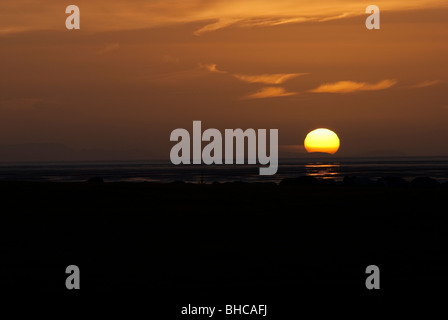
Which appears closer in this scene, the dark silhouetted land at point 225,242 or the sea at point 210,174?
the dark silhouetted land at point 225,242

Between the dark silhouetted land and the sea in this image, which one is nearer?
the dark silhouetted land

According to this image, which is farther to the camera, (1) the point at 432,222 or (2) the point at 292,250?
(1) the point at 432,222

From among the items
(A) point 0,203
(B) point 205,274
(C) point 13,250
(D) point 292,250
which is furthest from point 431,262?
(A) point 0,203

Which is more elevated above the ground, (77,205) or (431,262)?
(77,205)

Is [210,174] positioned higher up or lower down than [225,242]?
higher up

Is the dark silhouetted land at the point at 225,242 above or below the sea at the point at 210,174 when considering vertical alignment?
below

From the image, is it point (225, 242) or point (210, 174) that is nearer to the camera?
point (225, 242)

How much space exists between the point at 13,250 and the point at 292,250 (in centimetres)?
625

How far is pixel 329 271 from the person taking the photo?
11773 millimetres

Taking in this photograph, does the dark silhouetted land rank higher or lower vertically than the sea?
lower
